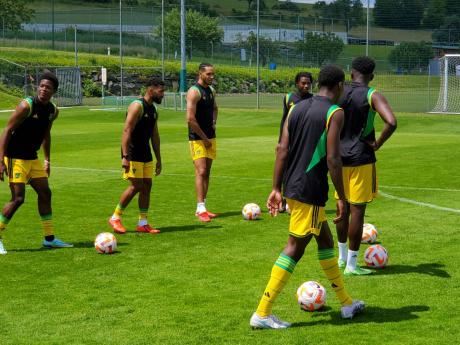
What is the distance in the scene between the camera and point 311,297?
25.4 ft

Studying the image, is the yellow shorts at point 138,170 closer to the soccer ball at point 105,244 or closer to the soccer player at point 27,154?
the soccer player at point 27,154

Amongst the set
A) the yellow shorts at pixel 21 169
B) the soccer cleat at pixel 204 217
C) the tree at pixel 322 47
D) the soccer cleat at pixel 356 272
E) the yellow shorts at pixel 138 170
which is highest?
the tree at pixel 322 47

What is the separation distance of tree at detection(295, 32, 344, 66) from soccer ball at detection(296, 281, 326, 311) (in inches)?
1542

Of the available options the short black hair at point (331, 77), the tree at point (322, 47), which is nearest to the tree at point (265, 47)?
the tree at point (322, 47)

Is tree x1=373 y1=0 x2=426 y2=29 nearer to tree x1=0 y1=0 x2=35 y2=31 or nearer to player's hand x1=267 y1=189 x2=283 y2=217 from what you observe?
player's hand x1=267 y1=189 x2=283 y2=217

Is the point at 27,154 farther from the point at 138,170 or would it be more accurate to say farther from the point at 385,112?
the point at 385,112

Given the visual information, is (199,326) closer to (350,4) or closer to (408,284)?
(408,284)

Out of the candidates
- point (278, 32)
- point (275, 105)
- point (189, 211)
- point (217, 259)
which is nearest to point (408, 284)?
point (217, 259)

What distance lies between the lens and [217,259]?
10180 mm

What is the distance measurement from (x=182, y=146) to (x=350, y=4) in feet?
80.7

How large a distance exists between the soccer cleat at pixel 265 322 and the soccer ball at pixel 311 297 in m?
0.55

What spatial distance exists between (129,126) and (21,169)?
1812 millimetres

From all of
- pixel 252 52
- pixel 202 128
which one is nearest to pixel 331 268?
pixel 202 128

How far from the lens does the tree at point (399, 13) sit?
41.7 m
